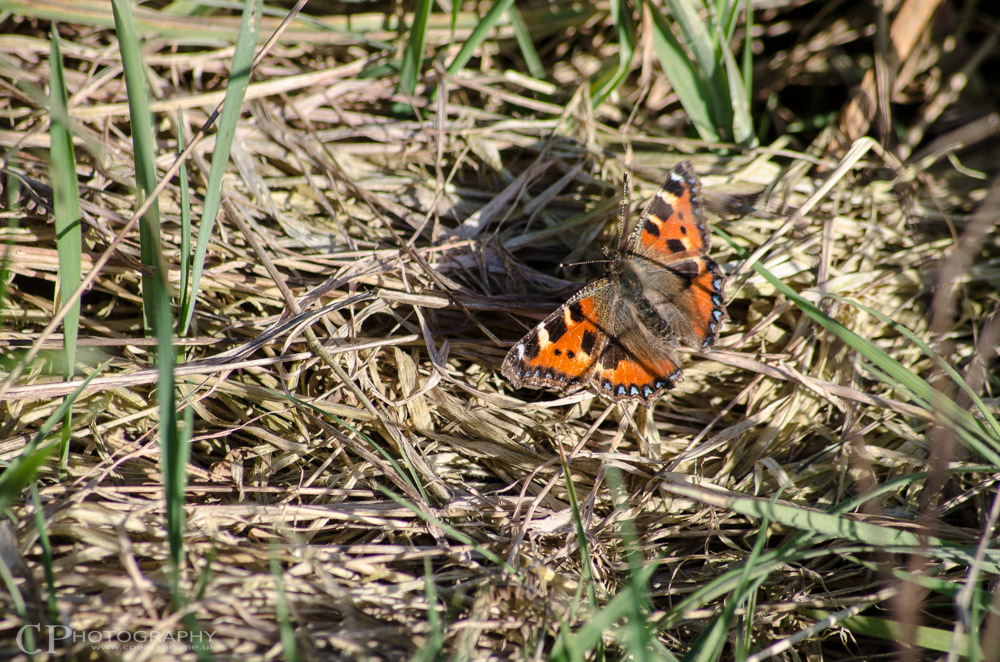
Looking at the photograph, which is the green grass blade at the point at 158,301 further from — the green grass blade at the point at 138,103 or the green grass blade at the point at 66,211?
the green grass blade at the point at 66,211

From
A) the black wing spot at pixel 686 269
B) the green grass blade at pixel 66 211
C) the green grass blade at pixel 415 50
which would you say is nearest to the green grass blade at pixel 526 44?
the green grass blade at pixel 415 50

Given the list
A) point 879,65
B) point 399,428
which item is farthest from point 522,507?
point 879,65

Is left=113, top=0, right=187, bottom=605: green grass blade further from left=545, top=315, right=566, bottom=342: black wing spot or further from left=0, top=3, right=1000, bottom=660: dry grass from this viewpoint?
left=545, top=315, right=566, bottom=342: black wing spot

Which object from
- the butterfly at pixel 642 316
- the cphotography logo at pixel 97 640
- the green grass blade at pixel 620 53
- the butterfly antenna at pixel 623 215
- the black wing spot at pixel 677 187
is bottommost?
the cphotography logo at pixel 97 640

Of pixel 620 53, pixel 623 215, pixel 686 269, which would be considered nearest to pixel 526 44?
pixel 620 53

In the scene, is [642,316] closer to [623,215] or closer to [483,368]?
[623,215]

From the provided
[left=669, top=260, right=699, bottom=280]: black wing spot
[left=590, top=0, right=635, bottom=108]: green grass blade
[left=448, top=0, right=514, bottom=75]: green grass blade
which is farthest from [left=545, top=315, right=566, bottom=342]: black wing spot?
[left=448, top=0, right=514, bottom=75]: green grass blade

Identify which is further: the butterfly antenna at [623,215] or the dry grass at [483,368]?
the butterfly antenna at [623,215]
